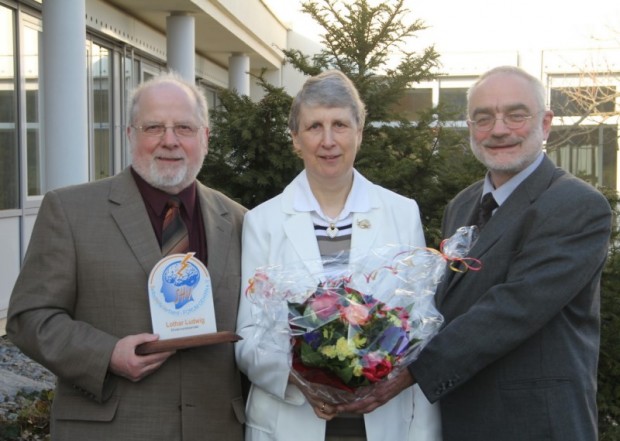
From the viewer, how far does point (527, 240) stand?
9.77ft

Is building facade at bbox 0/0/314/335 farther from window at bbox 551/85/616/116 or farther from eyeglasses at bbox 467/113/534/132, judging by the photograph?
window at bbox 551/85/616/116

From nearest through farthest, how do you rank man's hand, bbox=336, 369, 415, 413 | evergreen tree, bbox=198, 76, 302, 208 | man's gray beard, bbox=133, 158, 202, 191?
man's hand, bbox=336, 369, 415, 413 < man's gray beard, bbox=133, 158, 202, 191 < evergreen tree, bbox=198, 76, 302, 208

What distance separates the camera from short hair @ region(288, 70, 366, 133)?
3.30m

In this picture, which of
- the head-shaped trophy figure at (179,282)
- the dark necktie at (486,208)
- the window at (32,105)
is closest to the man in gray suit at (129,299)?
the head-shaped trophy figure at (179,282)

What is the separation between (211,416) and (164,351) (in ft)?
1.35

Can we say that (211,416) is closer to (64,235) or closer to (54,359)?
(54,359)

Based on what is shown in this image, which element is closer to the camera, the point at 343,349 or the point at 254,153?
the point at 343,349

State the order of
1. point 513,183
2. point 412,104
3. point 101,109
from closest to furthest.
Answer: point 513,183, point 101,109, point 412,104

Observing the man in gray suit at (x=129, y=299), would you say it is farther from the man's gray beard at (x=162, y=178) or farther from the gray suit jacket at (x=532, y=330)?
the gray suit jacket at (x=532, y=330)

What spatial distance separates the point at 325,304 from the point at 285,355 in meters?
0.38

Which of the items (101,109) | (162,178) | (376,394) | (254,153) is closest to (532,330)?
(376,394)

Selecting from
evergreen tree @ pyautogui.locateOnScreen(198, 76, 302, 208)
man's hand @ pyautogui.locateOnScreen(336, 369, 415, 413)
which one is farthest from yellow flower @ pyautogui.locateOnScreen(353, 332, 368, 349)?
evergreen tree @ pyautogui.locateOnScreen(198, 76, 302, 208)

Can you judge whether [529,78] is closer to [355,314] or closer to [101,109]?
[355,314]

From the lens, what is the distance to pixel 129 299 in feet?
10.1
